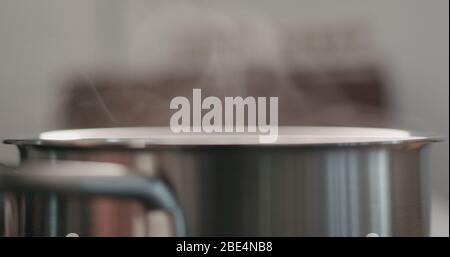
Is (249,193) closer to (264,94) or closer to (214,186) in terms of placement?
(214,186)

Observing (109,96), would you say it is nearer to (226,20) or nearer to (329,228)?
(226,20)

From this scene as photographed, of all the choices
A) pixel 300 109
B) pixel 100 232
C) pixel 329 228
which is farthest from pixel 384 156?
pixel 300 109

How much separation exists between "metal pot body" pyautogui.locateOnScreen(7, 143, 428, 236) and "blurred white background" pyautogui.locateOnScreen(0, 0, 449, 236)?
0.16 metres

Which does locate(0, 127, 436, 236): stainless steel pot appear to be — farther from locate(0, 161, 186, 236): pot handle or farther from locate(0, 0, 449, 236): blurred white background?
locate(0, 0, 449, 236): blurred white background

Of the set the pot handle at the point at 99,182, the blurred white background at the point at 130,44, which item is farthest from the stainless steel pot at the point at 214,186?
the blurred white background at the point at 130,44

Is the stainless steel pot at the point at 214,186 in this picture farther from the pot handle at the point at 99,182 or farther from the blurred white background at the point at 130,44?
the blurred white background at the point at 130,44

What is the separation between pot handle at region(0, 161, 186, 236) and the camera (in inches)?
11.4

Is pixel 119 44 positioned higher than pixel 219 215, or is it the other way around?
pixel 119 44

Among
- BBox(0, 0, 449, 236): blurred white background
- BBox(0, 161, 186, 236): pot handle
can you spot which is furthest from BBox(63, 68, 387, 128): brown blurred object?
BBox(0, 161, 186, 236): pot handle

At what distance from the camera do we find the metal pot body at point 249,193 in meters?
0.29

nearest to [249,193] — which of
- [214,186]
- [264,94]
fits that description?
[214,186]
